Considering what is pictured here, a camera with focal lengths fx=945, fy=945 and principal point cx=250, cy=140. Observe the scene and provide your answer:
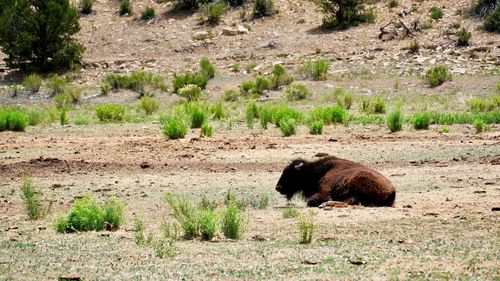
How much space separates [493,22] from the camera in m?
40.9

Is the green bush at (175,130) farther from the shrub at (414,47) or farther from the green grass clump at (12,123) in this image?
the shrub at (414,47)

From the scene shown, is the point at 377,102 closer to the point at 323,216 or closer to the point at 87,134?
the point at 87,134

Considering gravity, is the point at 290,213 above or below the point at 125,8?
above

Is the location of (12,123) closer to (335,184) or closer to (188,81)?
(188,81)

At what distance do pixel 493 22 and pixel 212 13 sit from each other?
Result: 526 inches

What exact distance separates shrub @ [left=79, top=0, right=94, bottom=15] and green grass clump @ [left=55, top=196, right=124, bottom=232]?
3750 cm

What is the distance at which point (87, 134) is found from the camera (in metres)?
24.5

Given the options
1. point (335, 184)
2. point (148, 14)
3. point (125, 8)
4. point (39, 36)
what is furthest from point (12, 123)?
point (125, 8)

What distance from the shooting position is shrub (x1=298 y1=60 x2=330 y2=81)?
3716 cm

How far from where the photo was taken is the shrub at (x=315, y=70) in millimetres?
37156

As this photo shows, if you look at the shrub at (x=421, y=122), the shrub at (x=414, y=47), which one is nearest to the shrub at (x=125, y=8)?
the shrub at (x=414, y=47)

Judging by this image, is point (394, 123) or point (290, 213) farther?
point (394, 123)

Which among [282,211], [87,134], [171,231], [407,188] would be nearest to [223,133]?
[87,134]

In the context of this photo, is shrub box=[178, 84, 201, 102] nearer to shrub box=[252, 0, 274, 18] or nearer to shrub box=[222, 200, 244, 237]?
shrub box=[252, 0, 274, 18]
